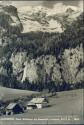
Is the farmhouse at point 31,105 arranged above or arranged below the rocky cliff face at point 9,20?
below

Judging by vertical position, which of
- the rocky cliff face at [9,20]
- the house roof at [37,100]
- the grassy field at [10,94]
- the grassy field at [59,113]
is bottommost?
the grassy field at [59,113]

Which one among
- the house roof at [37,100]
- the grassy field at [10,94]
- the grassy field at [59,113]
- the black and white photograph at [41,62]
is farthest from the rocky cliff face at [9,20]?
the grassy field at [59,113]

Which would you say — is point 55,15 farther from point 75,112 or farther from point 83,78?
point 75,112

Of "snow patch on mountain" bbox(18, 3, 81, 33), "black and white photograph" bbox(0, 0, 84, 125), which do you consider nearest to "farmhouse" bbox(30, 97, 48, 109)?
"black and white photograph" bbox(0, 0, 84, 125)

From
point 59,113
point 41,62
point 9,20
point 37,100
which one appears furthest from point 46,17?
point 59,113

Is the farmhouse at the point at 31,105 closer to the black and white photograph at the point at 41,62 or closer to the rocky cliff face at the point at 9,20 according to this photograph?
the black and white photograph at the point at 41,62

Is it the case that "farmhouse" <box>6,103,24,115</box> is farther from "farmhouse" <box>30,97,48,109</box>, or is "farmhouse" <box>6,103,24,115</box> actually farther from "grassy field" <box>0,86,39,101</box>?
"farmhouse" <box>30,97,48,109</box>

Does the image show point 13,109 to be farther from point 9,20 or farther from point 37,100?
point 9,20
